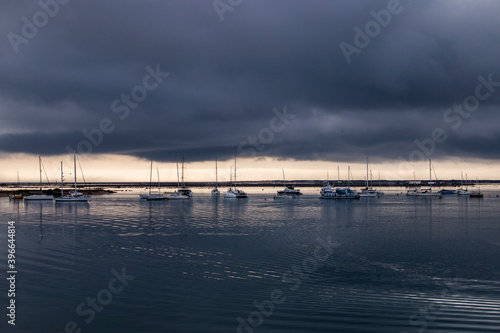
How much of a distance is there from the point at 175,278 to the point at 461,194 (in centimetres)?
15867

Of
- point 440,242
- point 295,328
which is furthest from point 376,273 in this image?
point 440,242

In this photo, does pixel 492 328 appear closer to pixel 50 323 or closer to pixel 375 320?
pixel 375 320

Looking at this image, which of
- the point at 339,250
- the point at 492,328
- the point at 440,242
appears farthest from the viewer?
the point at 440,242

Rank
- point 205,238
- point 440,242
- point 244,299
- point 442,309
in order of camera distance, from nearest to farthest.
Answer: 1. point 442,309
2. point 244,299
3. point 440,242
4. point 205,238

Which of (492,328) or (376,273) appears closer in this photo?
(492,328)

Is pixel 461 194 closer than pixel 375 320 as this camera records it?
No

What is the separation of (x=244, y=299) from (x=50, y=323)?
21.0ft

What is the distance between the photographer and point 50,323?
1313 centimetres

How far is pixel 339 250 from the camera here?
26.8 meters

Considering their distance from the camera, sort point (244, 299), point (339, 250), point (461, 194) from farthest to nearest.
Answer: point (461, 194)
point (339, 250)
point (244, 299)

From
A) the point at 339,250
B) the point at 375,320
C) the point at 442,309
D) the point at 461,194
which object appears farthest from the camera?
the point at 461,194

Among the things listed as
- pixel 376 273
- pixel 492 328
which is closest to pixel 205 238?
pixel 376 273

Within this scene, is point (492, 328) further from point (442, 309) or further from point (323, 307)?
point (323, 307)

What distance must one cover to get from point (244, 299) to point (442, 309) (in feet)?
22.1
